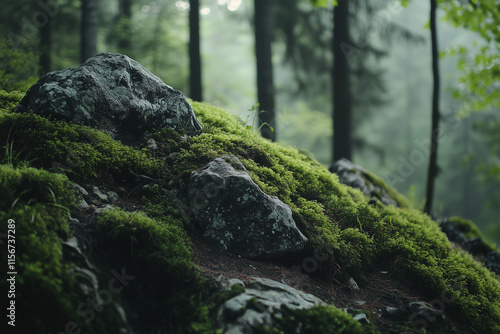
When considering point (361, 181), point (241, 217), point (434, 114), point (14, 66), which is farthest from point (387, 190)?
point (14, 66)


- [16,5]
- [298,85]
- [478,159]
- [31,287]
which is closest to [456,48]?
[298,85]

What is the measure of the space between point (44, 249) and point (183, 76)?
12130 mm

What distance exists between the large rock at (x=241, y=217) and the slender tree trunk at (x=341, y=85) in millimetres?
6739

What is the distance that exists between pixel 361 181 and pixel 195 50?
7.82m

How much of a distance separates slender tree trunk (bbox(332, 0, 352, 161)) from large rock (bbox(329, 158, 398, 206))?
3.24 meters

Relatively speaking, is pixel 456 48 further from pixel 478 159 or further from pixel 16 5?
pixel 478 159

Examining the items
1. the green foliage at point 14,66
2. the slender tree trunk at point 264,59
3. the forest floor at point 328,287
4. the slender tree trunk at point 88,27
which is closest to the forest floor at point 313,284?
the forest floor at point 328,287

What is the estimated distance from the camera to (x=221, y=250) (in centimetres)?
311

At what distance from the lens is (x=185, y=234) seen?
2992 mm

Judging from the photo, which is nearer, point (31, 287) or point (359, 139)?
point (31, 287)

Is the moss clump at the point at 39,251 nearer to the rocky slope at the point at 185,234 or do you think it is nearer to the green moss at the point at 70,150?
the rocky slope at the point at 185,234

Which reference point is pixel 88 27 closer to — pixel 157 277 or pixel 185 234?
pixel 185 234

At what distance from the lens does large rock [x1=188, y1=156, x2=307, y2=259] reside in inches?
124

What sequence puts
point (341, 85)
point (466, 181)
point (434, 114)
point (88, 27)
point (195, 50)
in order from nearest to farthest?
point (434, 114) < point (88, 27) < point (341, 85) < point (195, 50) < point (466, 181)
